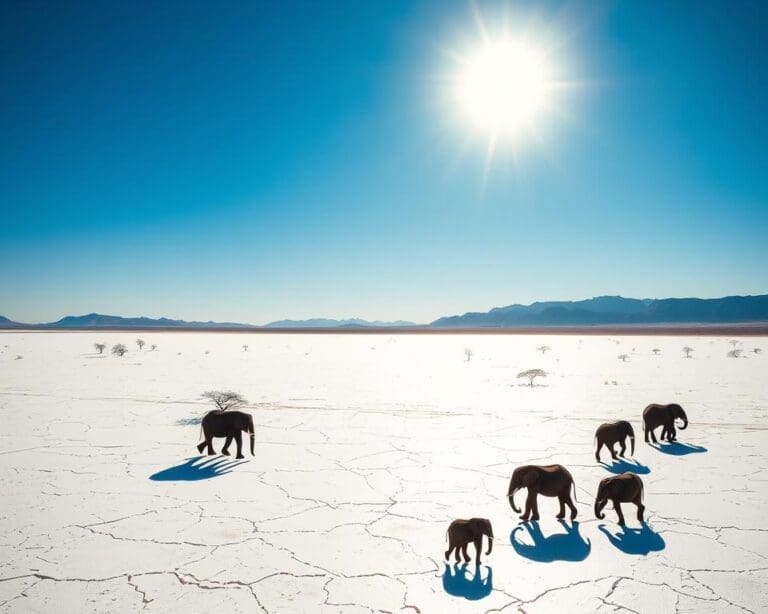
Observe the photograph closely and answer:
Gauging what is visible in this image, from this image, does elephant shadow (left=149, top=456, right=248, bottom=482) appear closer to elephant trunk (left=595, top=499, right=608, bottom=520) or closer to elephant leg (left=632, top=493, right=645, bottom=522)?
elephant trunk (left=595, top=499, right=608, bottom=520)

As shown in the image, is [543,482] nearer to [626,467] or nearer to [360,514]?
[360,514]

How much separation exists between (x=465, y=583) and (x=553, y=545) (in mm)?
1181

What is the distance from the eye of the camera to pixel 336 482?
6.24 meters

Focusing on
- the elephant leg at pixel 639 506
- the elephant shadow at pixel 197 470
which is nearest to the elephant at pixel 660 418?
the elephant leg at pixel 639 506

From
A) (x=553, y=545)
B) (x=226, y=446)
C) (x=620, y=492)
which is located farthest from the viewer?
(x=226, y=446)

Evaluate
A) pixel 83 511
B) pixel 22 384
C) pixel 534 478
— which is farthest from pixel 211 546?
pixel 22 384

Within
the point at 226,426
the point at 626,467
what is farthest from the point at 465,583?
the point at 226,426

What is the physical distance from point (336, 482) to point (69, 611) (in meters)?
3.34

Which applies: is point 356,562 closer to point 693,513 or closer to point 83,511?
point 83,511

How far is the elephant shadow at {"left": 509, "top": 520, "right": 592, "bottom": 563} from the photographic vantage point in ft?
13.8

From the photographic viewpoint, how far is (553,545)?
174 inches

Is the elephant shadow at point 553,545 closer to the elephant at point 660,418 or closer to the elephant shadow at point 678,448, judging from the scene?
the elephant shadow at point 678,448

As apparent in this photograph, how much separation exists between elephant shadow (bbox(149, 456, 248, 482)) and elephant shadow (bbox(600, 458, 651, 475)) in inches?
231

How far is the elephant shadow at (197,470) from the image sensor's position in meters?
6.36
